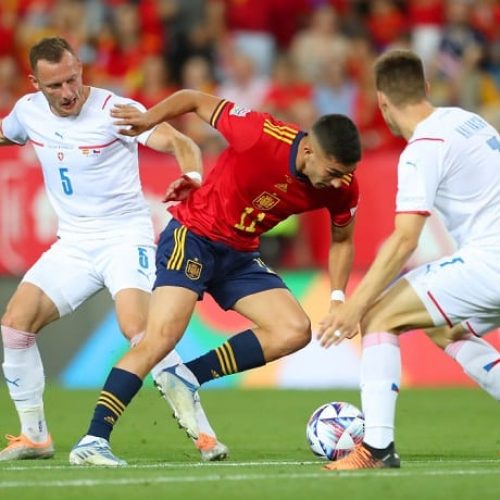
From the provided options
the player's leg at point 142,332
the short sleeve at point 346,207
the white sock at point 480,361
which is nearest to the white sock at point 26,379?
the player's leg at point 142,332

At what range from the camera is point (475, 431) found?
34.2ft

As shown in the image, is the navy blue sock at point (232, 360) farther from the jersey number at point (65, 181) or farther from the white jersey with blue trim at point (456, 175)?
the white jersey with blue trim at point (456, 175)

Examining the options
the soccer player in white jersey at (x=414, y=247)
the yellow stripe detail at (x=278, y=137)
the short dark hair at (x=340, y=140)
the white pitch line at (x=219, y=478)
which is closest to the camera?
the white pitch line at (x=219, y=478)

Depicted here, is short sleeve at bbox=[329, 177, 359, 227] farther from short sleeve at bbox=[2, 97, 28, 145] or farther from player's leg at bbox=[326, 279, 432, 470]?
short sleeve at bbox=[2, 97, 28, 145]

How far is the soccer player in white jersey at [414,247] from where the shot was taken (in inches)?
287

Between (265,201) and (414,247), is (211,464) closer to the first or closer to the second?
(265,201)

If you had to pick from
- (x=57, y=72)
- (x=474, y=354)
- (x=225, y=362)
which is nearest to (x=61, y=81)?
(x=57, y=72)

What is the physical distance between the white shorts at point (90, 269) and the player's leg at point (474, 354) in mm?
1871

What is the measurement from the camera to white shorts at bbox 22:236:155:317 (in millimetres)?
8914

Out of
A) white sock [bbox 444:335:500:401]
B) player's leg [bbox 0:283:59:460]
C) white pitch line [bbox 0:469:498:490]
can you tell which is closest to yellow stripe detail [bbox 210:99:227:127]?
player's leg [bbox 0:283:59:460]

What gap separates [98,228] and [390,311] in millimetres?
2399

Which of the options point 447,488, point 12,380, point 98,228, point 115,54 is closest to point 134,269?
point 98,228

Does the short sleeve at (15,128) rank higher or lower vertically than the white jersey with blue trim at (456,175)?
higher

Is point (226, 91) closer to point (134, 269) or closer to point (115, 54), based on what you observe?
point (115, 54)
